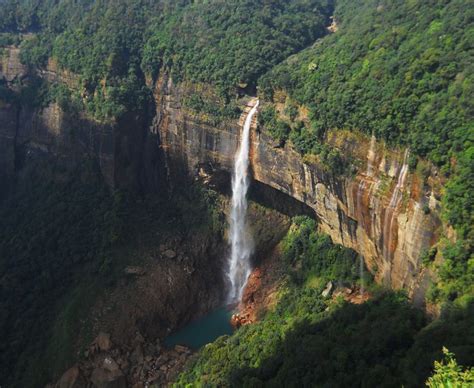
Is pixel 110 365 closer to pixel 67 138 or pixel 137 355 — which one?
pixel 137 355

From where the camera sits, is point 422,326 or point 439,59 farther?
point 439,59

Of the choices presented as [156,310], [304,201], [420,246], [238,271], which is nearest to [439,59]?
[420,246]

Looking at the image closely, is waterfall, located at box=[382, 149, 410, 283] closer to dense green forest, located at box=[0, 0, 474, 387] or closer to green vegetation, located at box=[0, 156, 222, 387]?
dense green forest, located at box=[0, 0, 474, 387]

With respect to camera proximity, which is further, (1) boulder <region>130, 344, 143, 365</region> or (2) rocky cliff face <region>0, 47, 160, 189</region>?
(2) rocky cliff face <region>0, 47, 160, 189</region>

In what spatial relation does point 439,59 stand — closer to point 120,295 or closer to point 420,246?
point 420,246

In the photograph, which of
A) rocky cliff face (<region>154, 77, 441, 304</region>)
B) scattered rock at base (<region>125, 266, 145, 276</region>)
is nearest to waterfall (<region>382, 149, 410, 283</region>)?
rocky cliff face (<region>154, 77, 441, 304</region>)

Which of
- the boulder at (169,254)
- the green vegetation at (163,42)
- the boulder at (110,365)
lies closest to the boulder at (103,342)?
the boulder at (110,365)
